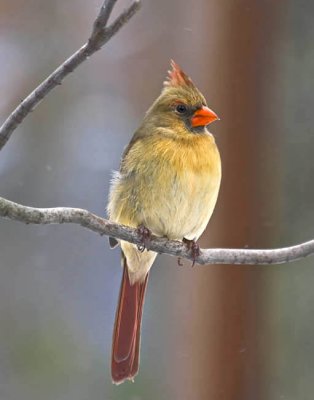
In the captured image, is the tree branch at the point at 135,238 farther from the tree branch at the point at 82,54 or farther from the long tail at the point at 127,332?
the long tail at the point at 127,332

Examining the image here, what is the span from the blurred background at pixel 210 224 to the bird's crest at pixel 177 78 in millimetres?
1000

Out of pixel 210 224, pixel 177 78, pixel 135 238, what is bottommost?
pixel 135 238

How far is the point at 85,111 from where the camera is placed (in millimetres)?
3824

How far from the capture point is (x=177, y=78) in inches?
81.3

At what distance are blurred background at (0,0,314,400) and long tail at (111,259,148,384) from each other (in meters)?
0.79

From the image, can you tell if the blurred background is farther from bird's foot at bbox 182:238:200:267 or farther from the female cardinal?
bird's foot at bbox 182:238:200:267

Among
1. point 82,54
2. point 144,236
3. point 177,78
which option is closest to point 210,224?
point 177,78

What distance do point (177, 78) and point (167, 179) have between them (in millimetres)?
246

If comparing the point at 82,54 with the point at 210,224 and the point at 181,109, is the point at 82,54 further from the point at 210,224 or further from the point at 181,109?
the point at 210,224

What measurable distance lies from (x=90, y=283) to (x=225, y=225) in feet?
2.57

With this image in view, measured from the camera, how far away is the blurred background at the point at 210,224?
3107mm

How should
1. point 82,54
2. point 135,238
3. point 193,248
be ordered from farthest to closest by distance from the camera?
1. point 193,248
2. point 135,238
3. point 82,54

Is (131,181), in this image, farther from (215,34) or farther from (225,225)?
(215,34)

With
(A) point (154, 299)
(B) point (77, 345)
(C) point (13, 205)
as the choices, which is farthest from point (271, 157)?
(C) point (13, 205)
